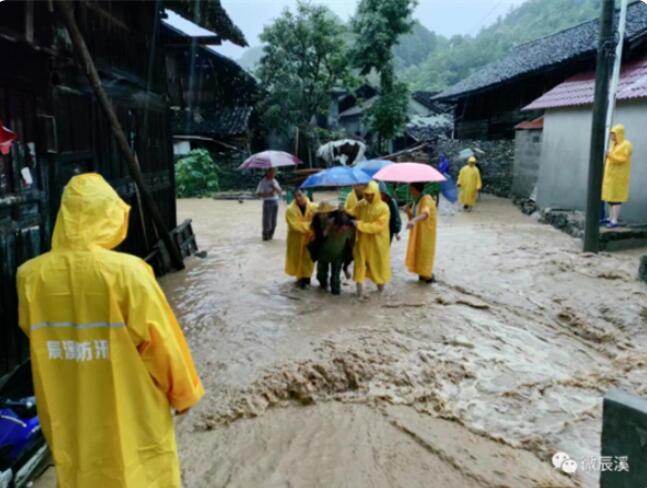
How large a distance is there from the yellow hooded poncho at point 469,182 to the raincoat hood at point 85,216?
14.0 m

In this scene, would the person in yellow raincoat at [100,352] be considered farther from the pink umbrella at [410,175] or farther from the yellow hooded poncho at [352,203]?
the pink umbrella at [410,175]

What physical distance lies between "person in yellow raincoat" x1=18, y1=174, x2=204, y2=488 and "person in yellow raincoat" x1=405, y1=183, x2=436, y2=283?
501 cm

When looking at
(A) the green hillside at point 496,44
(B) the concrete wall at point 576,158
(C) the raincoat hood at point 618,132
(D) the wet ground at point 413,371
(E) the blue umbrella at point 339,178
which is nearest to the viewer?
(D) the wet ground at point 413,371

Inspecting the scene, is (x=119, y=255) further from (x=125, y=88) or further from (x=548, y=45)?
(x=548, y=45)

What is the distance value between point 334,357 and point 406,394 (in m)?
0.82

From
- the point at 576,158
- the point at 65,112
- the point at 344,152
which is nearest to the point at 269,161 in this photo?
the point at 65,112

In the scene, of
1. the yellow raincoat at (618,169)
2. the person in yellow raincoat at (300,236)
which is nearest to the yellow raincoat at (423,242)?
the person in yellow raincoat at (300,236)

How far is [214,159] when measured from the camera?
24.9m

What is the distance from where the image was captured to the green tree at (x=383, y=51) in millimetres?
23766

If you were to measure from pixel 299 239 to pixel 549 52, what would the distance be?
14.0 m

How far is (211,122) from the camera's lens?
82.5 ft

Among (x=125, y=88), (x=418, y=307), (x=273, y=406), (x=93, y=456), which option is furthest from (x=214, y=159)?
(x=93, y=456)

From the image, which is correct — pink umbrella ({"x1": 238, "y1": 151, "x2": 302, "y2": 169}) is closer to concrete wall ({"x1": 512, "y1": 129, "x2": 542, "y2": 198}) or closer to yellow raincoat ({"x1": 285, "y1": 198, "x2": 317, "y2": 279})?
yellow raincoat ({"x1": 285, "y1": 198, "x2": 317, "y2": 279})

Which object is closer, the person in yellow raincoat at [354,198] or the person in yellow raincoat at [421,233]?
the person in yellow raincoat at [354,198]
